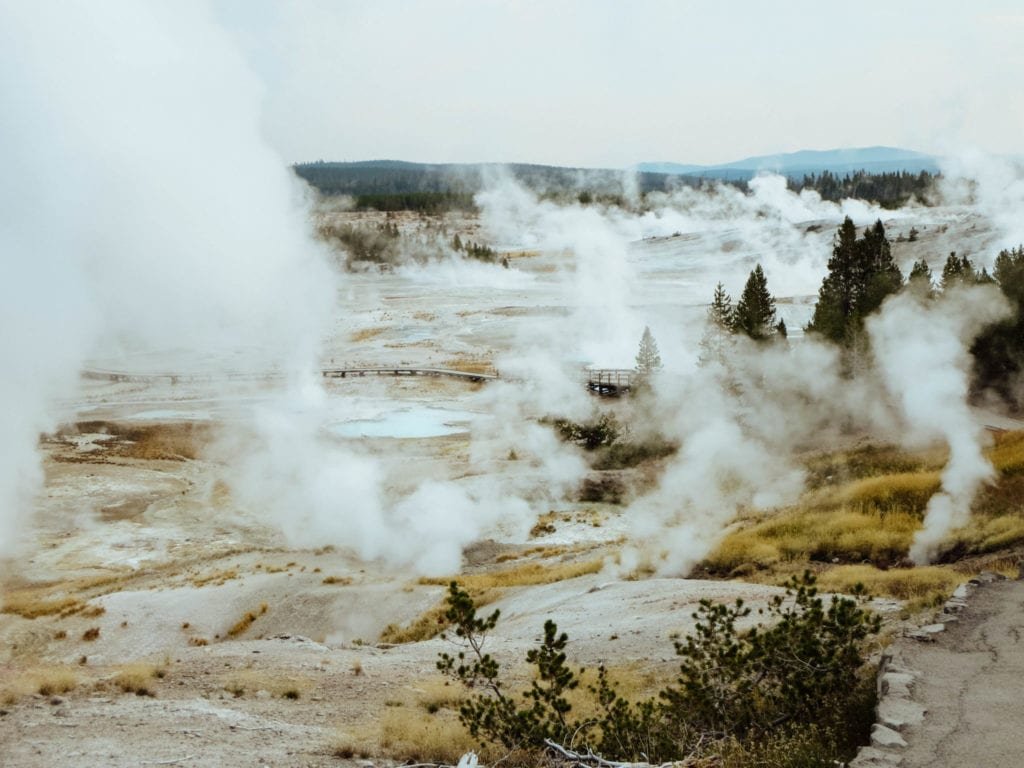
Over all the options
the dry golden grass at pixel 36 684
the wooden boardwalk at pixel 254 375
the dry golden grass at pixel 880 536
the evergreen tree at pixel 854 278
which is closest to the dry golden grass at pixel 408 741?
the dry golden grass at pixel 36 684

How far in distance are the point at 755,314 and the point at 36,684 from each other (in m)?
30.6

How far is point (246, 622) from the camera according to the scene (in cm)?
1844

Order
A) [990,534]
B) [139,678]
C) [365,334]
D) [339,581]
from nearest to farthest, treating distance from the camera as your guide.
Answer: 1. [139,678]
2. [990,534]
3. [339,581]
4. [365,334]

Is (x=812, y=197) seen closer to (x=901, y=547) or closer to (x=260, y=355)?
(x=260, y=355)

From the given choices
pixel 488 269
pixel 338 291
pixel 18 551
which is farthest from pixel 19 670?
pixel 488 269

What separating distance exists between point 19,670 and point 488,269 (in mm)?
87840

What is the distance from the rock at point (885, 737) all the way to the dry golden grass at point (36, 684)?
32.5 feet

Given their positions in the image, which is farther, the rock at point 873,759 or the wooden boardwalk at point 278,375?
the wooden boardwalk at point 278,375

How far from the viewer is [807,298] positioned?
70.9 meters

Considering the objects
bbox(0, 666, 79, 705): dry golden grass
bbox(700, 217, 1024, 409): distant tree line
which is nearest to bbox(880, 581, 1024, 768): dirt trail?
bbox(0, 666, 79, 705): dry golden grass

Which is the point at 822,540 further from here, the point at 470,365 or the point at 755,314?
the point at 470,365

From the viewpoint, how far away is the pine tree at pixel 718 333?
120 feet

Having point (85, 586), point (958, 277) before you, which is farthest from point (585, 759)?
point (958, 277)

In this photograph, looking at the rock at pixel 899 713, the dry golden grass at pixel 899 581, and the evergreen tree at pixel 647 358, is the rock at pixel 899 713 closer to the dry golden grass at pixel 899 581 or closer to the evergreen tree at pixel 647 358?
the dry golden grass at pixel 899 581
